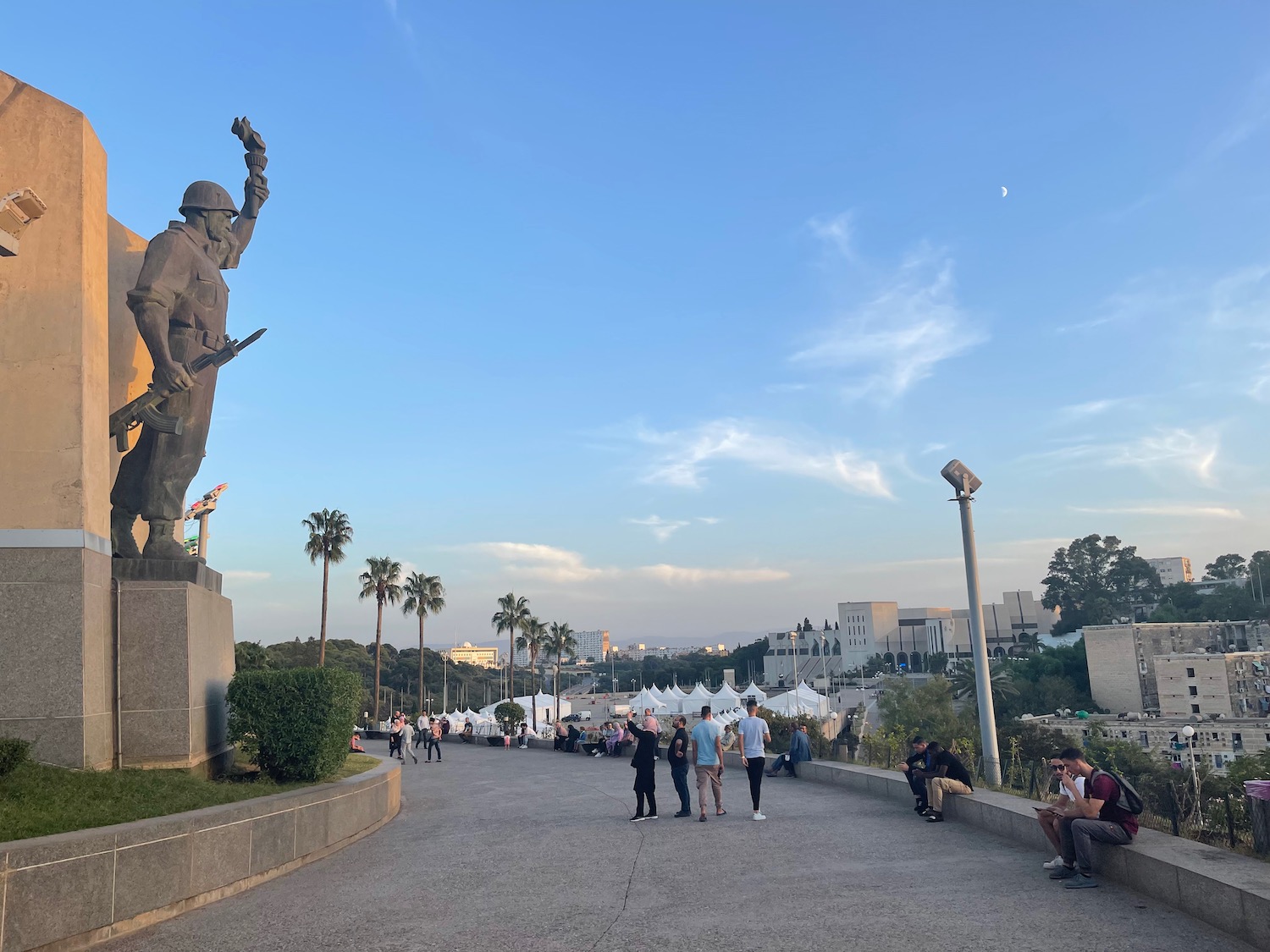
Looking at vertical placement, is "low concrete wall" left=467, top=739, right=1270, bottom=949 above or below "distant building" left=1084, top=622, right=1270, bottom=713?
above

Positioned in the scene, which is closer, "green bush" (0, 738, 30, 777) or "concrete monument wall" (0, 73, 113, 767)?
"green bush" (0, 738, 30, 777)

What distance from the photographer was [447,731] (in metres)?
42.9

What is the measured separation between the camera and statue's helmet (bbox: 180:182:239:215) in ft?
39.9

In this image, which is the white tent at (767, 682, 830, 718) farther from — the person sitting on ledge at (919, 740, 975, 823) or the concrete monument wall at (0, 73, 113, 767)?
the concrete monument wall at (0, 73, 113, 767)

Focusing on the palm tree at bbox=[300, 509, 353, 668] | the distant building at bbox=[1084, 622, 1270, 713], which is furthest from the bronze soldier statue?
the distant building at bbox=[1084, 622, 1270, 713]

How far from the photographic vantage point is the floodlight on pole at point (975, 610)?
37.6 ft

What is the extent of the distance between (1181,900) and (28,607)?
33.1 ft

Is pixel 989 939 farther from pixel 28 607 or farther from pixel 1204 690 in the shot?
pixel 1204 690

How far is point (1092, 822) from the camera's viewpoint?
6.85m

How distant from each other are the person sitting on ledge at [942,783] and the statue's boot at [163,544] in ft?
30.2

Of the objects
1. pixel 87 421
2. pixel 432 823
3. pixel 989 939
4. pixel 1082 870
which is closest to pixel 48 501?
pixel 87 421

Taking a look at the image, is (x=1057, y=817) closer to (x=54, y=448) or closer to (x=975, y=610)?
(x=975, y=610)

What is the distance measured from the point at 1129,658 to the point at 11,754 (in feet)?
342

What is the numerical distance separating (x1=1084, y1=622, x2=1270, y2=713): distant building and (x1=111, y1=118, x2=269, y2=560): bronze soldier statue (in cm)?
9975
